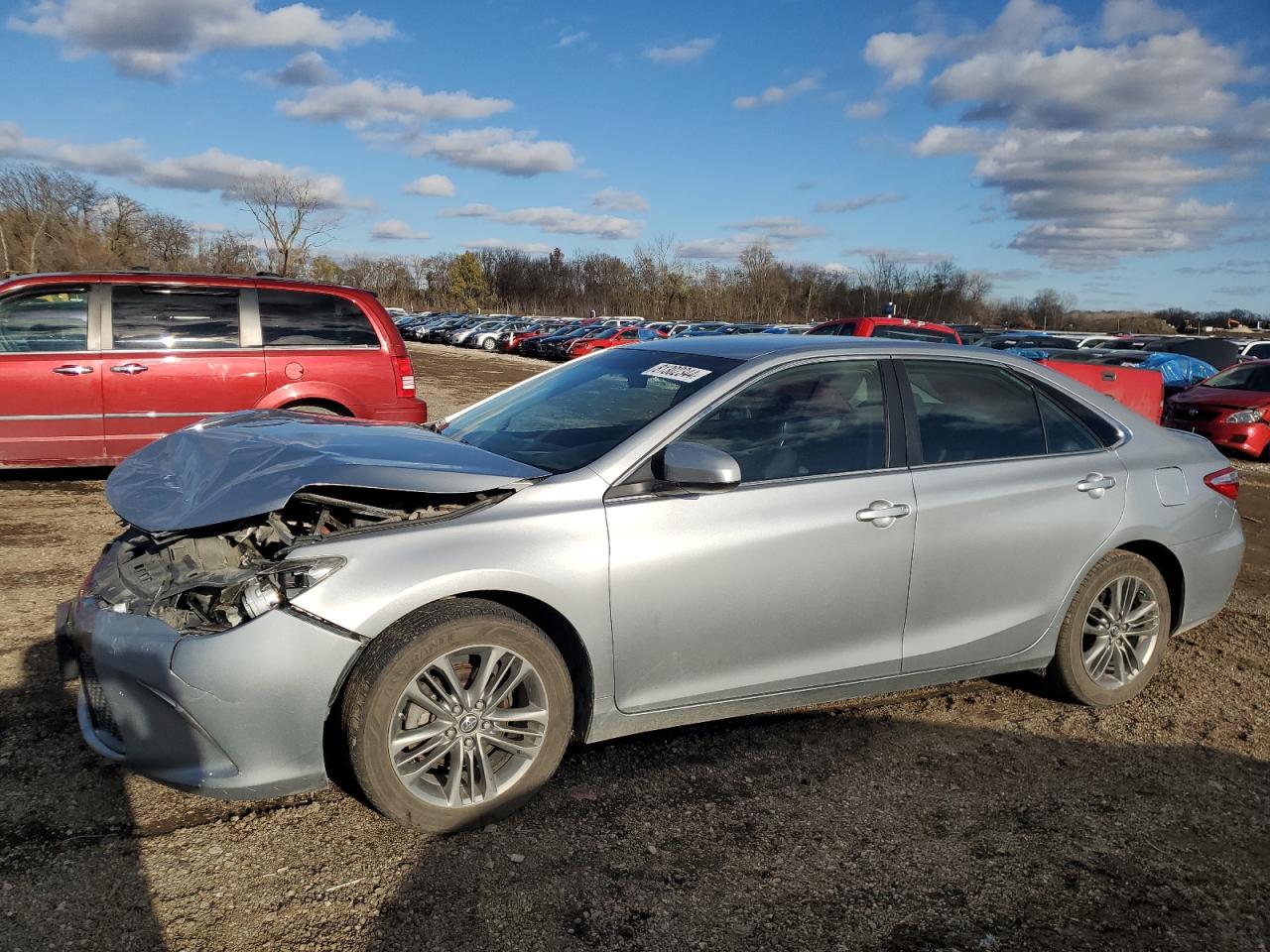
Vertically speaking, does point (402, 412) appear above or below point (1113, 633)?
above

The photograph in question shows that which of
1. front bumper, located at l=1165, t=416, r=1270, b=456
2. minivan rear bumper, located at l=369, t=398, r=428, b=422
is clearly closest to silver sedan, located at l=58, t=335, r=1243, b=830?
minivan rear bumper, located at l=369, t=398, r=428, b=422

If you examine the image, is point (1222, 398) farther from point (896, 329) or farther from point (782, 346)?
point (782, 346)

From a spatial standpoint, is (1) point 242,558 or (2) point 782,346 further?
(2) point 782,346

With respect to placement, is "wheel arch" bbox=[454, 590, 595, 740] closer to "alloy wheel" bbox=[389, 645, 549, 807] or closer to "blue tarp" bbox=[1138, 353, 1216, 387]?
"alloy wheel" bbox=[389, 645, 549, 807]

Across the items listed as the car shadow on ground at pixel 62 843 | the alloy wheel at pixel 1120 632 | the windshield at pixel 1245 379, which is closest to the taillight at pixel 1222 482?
the alloy wheel at pixel 1120 632

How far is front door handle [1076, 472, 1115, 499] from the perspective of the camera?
4.11 meters

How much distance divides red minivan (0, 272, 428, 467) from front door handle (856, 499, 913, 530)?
5.40 m

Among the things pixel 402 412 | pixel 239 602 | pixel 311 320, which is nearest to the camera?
pixel 239 602

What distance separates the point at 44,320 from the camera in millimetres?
7445

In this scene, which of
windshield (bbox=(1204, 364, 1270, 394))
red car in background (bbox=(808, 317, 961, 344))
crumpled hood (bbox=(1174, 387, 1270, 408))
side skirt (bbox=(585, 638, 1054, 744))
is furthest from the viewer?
red car in background (bbox=(808, 317, 961, 344))

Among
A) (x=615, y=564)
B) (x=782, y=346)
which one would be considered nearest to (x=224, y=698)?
(x=615, y=564)

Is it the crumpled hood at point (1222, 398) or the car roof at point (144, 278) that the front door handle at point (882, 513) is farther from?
the crumpled hood at point (1222, 398)

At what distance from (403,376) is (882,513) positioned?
552 centimetres

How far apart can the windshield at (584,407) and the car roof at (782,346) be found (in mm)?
85
